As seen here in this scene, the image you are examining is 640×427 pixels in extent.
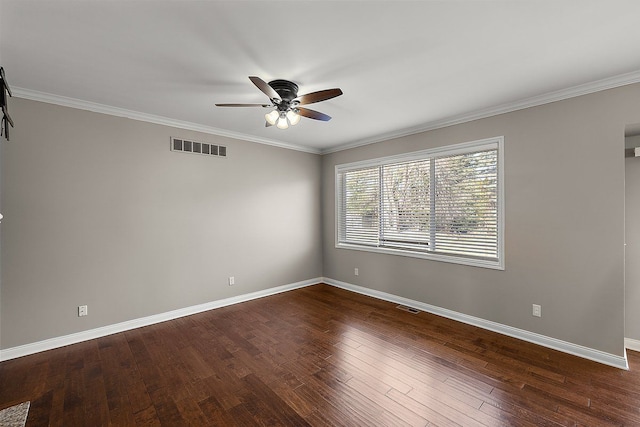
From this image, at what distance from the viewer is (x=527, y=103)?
312cm

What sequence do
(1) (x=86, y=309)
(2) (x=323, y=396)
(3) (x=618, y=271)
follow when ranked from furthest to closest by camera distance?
(1) (x=86, y=309) → (3) (x=618, y=271) → (2) (x=323, y=396)

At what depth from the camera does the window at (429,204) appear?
3.48m

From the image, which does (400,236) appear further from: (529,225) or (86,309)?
(86,309)

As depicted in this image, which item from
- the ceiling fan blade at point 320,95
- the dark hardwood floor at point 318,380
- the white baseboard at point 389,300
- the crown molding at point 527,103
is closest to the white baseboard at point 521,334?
the white baseboard at point 389,300

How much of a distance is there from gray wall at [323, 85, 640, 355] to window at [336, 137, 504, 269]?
0.54 feet

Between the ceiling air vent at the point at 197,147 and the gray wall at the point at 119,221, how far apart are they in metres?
0.08

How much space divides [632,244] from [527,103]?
75.5 inches

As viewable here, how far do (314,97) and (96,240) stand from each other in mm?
3145

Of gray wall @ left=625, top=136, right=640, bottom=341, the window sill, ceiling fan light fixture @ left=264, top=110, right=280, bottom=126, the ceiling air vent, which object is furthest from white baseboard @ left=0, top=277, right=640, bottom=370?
ceiling fan light fixture @ left=264, top=110, right=280, bottom=126

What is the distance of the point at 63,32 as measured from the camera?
1.94 m

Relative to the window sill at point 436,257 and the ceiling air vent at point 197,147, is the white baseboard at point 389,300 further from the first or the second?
the ceiling air vent at point 197,147

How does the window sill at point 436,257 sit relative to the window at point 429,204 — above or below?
below

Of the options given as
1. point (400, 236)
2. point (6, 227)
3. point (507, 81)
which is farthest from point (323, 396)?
point (6, 227)

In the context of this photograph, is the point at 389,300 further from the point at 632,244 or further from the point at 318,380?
the point at 632,244
